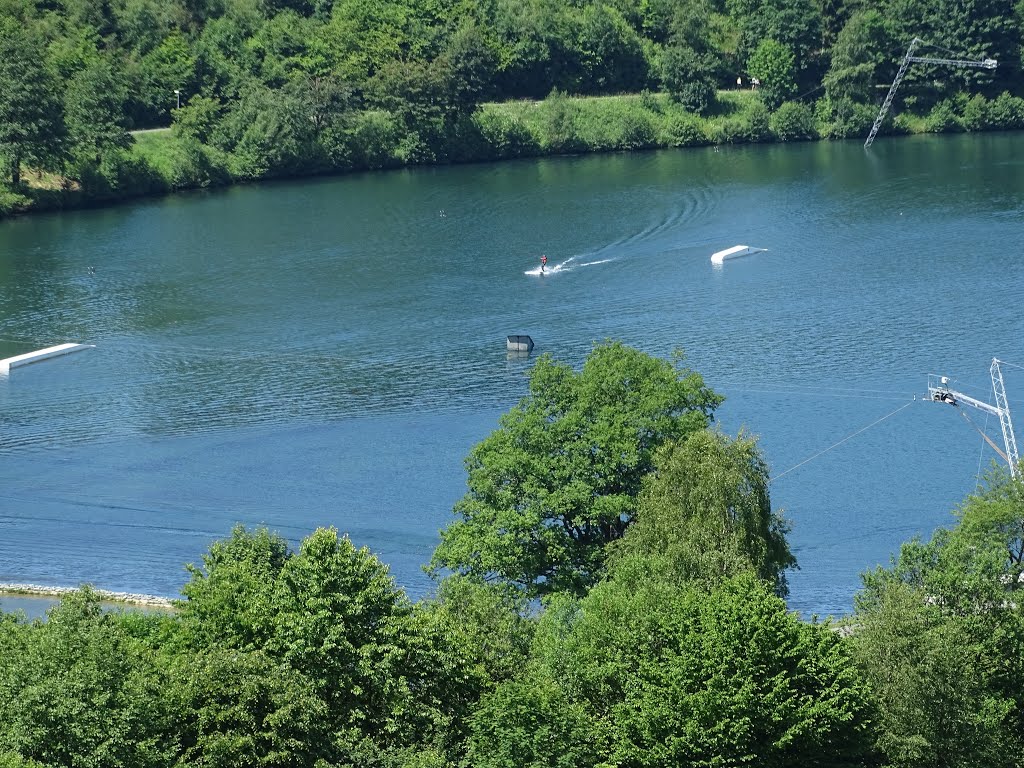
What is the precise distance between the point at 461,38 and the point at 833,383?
3522 inches

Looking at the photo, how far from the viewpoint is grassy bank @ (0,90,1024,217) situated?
445ft

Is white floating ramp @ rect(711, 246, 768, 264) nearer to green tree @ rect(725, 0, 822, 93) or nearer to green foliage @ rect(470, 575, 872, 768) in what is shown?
green tree @ rect(725, 0, 822, 93)

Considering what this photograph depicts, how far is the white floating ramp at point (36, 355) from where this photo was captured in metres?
81.8

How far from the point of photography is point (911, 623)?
33.9m

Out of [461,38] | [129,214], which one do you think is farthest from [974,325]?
[461,38]

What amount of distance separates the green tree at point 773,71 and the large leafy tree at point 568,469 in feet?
380

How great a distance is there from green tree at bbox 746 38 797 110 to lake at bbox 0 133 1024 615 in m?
25.1

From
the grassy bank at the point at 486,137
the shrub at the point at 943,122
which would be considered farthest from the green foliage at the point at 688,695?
the shrub at the point at 943,122

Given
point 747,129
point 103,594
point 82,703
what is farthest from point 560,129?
point 82,703

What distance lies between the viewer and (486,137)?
151 meters

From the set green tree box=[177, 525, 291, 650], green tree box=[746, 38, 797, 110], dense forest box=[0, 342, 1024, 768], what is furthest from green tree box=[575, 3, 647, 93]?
green tree box=[177, 525, 291, 650]

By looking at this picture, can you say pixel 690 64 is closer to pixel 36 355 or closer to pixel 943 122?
pixel 943 122

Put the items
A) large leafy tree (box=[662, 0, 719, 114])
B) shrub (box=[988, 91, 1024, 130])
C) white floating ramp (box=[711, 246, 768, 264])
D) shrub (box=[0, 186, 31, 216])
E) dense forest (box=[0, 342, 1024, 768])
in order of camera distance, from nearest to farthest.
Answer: dense forest (box=[0, 342, 1024, 768]) < white floating ramp (box=[711, 246, 768, 264]) < shrub (box=[0, 186, 31, 216]) < shrub (box=[988, 91, 1024, 130]) < large leafy tree (box=[662, 0, 719, 114])

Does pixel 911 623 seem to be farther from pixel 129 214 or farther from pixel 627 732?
pixel 129 214
